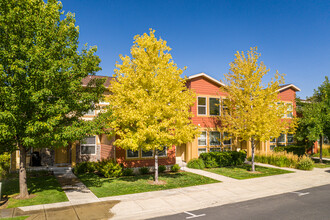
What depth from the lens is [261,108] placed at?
718 inches

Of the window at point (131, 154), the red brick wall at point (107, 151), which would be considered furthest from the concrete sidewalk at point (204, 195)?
the red brick wall at point (107, 151)

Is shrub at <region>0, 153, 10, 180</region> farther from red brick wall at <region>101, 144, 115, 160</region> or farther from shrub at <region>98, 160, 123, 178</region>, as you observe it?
red brick wall at <region>101, 144, 115, 160</region>

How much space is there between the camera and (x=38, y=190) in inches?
529

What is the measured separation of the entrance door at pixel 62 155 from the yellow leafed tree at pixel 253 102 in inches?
529

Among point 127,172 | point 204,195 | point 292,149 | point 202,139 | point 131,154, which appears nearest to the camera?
point 204,195

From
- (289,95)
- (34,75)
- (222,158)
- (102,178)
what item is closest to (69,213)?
(34,75)

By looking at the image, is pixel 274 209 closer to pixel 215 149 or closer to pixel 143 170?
pixel 143 170

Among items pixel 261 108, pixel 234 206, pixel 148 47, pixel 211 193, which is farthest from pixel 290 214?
pixel 148 47

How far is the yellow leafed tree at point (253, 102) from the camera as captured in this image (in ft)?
59.5

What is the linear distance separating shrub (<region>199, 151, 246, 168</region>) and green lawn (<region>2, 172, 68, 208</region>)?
11.8 meters

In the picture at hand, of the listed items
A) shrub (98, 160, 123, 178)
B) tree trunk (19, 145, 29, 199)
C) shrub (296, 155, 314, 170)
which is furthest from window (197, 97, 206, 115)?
tree trunk (19, 145, 29, 199)

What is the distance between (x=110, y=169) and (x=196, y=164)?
24.0 ft

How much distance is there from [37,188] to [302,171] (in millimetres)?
19345

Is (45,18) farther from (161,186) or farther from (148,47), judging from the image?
(161,186)
